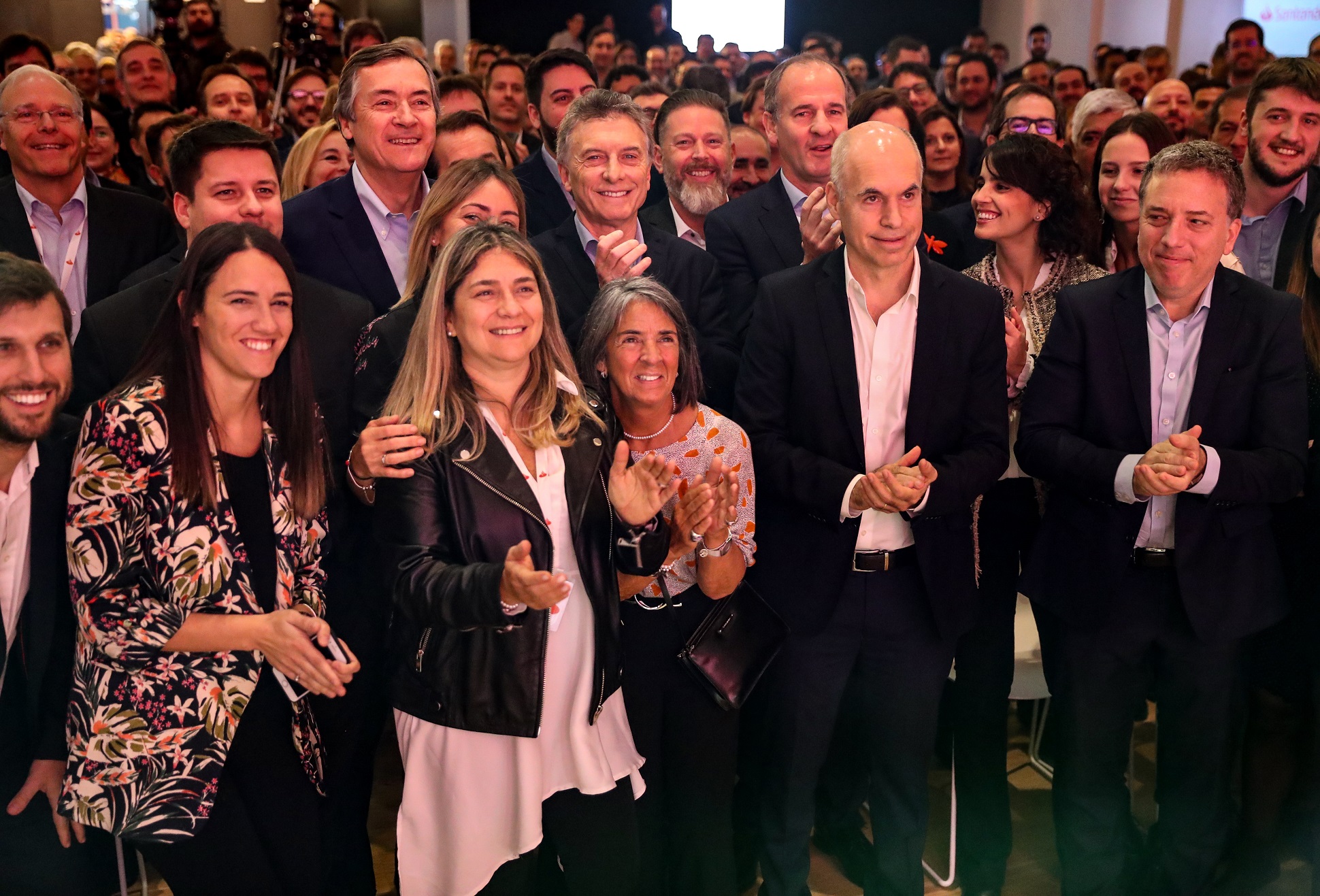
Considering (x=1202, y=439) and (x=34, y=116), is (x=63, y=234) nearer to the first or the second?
(x=34, y=116)

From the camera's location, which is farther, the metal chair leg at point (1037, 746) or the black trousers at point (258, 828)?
the metal chair leg at point (1037, 746)

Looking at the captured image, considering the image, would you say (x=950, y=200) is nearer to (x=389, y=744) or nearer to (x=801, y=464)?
(x=801, y=464)

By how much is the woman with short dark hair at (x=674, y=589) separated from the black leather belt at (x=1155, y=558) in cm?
92

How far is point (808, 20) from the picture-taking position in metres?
16.0

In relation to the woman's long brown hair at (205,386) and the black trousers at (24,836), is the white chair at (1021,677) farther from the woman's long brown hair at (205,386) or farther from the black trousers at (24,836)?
the black trousers at (24,836)

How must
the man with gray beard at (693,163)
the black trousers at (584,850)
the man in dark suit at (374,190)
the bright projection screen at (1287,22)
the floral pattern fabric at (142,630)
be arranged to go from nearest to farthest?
the floral pattern fabric at (142,630) < the black trousers at (584,850) < the man in dark suit at (374,190) < the man with gray beard at (693,163) < the bright projection screen at (1287,22)

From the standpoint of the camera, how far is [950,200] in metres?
4.83

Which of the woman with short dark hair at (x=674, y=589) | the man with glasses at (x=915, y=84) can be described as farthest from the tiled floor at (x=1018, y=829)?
the man with glasses at (x=915, y=84)

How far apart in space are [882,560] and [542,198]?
6.48 ft

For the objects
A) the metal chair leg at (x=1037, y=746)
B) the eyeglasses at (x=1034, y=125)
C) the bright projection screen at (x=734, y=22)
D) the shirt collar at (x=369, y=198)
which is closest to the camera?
the shirt collar at (x=369, y=198)

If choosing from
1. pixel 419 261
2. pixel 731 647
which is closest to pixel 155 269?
pixel 419 261

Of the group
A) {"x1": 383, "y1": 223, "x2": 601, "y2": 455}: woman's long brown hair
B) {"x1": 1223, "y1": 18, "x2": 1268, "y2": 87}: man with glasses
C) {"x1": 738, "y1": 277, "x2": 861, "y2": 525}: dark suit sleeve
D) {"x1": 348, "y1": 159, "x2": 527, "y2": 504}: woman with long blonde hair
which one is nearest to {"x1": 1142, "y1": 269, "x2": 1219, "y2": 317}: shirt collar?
{"x1": 738, "y1": 277, "x2": 861, "y2": 525}: dark suit sleeve

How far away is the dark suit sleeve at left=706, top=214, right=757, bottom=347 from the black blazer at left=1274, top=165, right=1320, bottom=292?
1617 mm

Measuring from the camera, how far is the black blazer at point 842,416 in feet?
8.79
